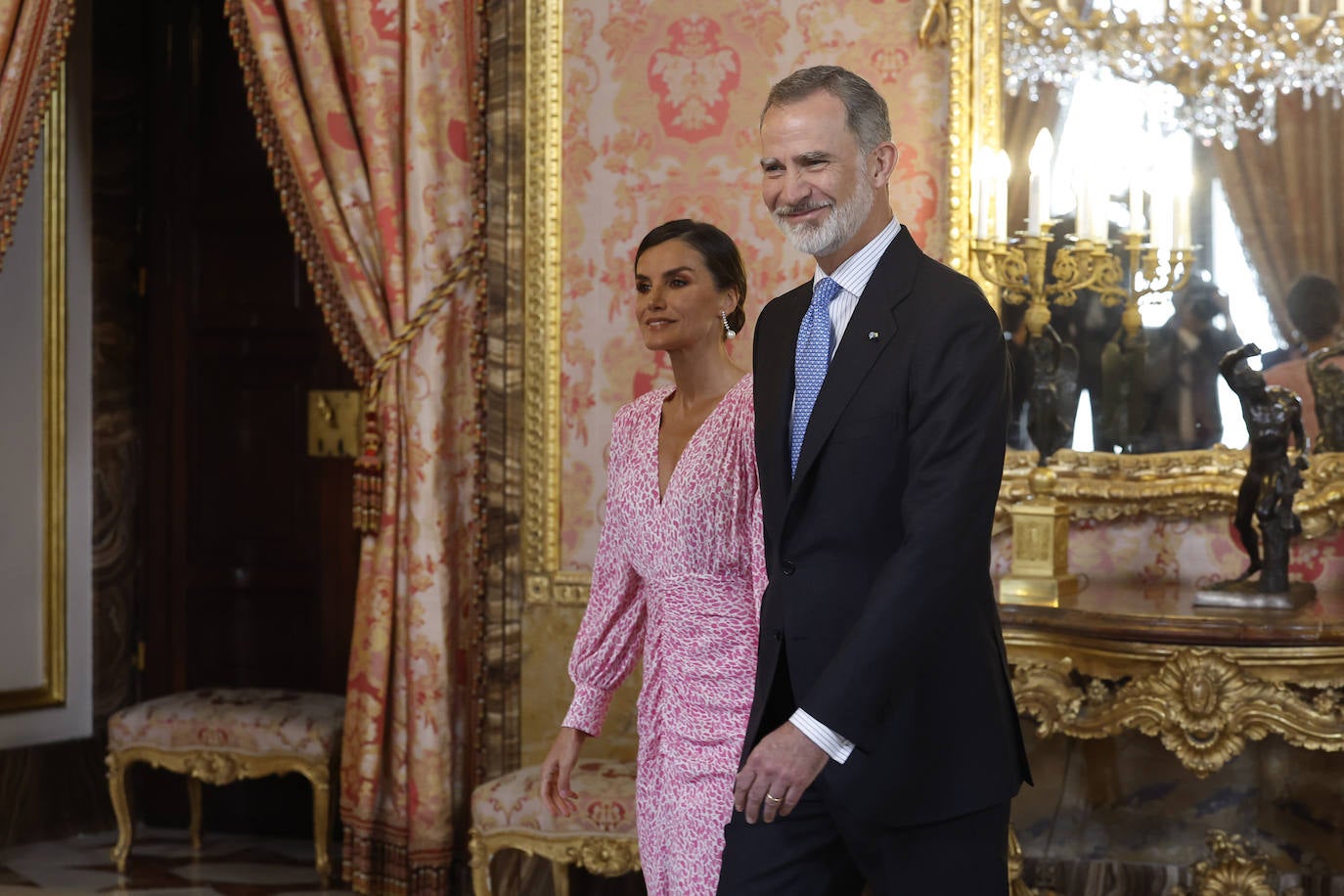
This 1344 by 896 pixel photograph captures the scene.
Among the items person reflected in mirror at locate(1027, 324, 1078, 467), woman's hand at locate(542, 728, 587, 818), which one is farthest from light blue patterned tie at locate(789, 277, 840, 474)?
person reflected in mirror at locate(1027, 324, 1078, 467)

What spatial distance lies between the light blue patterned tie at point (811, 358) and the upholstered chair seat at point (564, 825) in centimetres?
183

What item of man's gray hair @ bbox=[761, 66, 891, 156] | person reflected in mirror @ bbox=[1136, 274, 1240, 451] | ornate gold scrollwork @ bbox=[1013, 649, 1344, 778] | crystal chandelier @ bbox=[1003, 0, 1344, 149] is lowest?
ornate gold scrollwork @ bbox=[1013, 649, 1344, 778]

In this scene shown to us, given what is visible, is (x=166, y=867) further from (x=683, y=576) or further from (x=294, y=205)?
(x=683, y=576)

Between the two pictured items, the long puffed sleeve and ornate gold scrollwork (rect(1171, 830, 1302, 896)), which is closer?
the long puffed sleeve

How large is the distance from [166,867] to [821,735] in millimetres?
3703

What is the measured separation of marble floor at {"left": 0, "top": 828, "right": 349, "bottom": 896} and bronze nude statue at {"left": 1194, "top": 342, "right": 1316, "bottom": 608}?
2.73 meters

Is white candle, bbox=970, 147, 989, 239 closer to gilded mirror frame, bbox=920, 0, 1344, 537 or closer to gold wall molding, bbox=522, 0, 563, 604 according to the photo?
gilded mirror frame, bbox=920, 0, 1344, 537

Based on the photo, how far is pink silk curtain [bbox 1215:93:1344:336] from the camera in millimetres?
3795

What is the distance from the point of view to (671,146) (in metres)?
4.32

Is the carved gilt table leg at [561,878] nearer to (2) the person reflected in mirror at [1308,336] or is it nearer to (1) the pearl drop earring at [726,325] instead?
(1) the pearl drop earring at [726,325]

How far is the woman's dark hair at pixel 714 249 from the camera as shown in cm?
267

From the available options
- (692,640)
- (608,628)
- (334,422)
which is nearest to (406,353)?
(334,422)


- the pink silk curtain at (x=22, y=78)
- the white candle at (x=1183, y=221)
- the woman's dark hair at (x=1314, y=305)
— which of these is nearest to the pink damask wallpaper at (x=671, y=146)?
the white candle at (x=1183, y=221)

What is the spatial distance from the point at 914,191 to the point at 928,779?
2.47 meters
